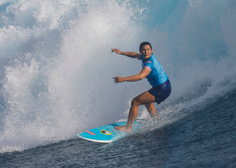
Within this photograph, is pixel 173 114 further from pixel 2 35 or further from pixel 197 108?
pixel 2 35

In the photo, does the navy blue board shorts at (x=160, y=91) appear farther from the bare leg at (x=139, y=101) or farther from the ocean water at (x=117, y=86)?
the ocean water at (x=117, y=86)

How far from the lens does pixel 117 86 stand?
8305 mm

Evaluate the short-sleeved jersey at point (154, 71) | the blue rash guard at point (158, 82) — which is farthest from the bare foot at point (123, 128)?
the short-sleeved jersey at point (154, 71)

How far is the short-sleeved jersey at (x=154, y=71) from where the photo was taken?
476cm

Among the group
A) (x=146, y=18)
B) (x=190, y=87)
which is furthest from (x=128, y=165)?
(x=146, y=18)

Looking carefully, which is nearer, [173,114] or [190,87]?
[173,114]

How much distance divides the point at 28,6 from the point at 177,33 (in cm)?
1594

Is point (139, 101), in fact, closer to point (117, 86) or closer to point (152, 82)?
point (152, 82)

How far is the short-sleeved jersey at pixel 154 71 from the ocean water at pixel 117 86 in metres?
0.89

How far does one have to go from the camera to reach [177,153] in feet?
11.2

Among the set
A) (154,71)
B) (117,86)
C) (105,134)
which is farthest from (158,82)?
(117,86)

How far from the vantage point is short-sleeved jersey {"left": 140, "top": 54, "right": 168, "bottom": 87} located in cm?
476

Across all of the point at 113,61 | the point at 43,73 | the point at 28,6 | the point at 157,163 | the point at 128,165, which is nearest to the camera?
the point at 157,163

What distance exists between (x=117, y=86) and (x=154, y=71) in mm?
3467
